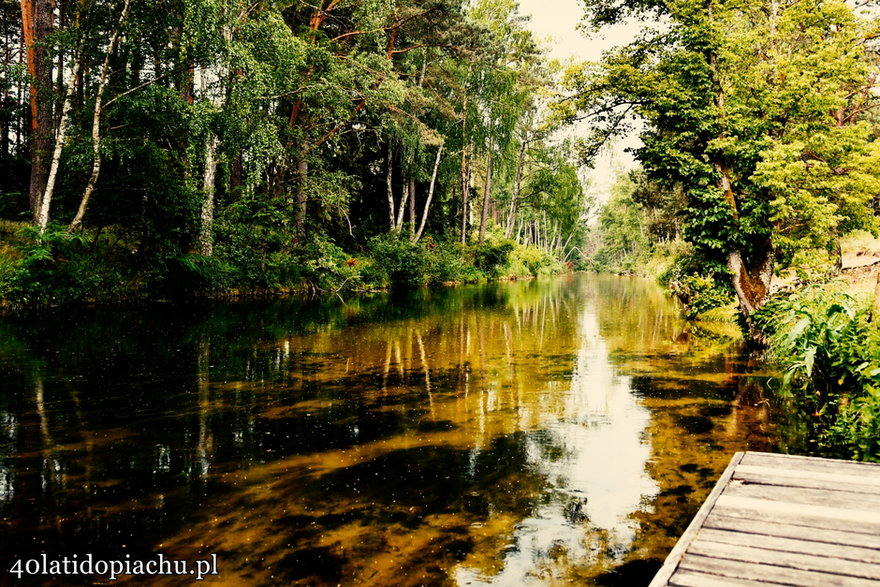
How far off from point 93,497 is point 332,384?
3987 mm

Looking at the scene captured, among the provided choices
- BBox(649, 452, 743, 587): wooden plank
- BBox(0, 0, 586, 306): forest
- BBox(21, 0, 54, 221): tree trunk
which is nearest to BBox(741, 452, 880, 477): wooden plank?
BBox(649, 452, 743, 587): wooden plank

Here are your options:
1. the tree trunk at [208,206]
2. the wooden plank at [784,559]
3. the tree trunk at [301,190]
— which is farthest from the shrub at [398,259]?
the wooden plank at [784,559]

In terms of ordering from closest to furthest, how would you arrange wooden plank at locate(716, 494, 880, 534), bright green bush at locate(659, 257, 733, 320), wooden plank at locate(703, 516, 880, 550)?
1. wooden plank at locate(703, 516, 880, 550)
2. wooden plank at locate(716, 494, 880, 534)
3. bright green bush at locate(659, 257, 733, 320)

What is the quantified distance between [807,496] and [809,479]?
12.3 inches

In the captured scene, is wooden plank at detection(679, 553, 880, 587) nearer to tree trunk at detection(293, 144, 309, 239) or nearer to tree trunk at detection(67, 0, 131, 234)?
tree trunk at detection(67, 0, 131, 234)

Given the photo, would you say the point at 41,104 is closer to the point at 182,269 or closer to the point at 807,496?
the point at 182,269

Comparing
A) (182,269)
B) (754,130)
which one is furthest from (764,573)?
(182,269)

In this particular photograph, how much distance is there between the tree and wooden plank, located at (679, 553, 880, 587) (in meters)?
10.4

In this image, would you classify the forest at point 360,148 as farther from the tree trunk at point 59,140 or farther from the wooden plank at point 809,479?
the wooden plank at point 809,479

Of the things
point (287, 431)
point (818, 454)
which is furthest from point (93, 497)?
point (818, 454)

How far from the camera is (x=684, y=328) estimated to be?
48.8ft

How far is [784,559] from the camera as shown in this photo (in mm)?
2209

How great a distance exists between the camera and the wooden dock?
2098 mm

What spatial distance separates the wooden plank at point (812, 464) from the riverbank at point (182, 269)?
54.2 ft
